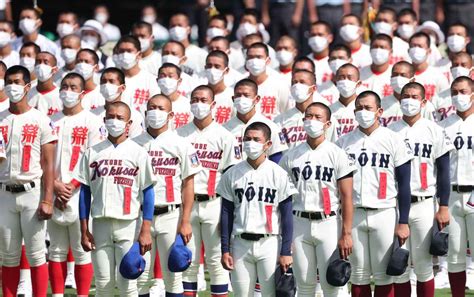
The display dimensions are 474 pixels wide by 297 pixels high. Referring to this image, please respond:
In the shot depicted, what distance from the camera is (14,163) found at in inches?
574

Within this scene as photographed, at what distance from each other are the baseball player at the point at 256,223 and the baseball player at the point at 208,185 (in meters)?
1.19

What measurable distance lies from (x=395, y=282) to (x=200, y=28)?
7.92 metres

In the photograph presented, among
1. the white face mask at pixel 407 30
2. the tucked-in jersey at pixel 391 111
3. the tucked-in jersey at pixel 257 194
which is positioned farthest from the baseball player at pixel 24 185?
the white face mask at pixel 407 30

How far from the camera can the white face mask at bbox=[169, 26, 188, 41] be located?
A: 1873cm

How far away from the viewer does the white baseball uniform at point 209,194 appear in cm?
1467

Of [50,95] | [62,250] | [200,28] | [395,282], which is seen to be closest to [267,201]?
[395,282]

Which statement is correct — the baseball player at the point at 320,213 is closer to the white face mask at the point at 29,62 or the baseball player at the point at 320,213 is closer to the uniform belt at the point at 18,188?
the uniform belt at the point at 18,188

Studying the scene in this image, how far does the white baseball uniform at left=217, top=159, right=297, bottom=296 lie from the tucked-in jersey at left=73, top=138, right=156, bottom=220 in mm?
828

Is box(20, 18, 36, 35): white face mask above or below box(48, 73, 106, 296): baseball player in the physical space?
above

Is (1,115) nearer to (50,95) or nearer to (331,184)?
(50,95)

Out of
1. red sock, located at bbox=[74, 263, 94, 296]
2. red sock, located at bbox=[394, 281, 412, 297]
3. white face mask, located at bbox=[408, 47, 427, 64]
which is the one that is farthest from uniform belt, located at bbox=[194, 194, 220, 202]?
white face mask, located at bbox=[408, 47, 427, 64]

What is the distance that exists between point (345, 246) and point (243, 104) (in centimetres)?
209

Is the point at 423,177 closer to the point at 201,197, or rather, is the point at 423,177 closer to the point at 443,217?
the point at 443,217

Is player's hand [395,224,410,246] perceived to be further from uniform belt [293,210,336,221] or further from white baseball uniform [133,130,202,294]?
white baseball uniform [133,130,202,294]
